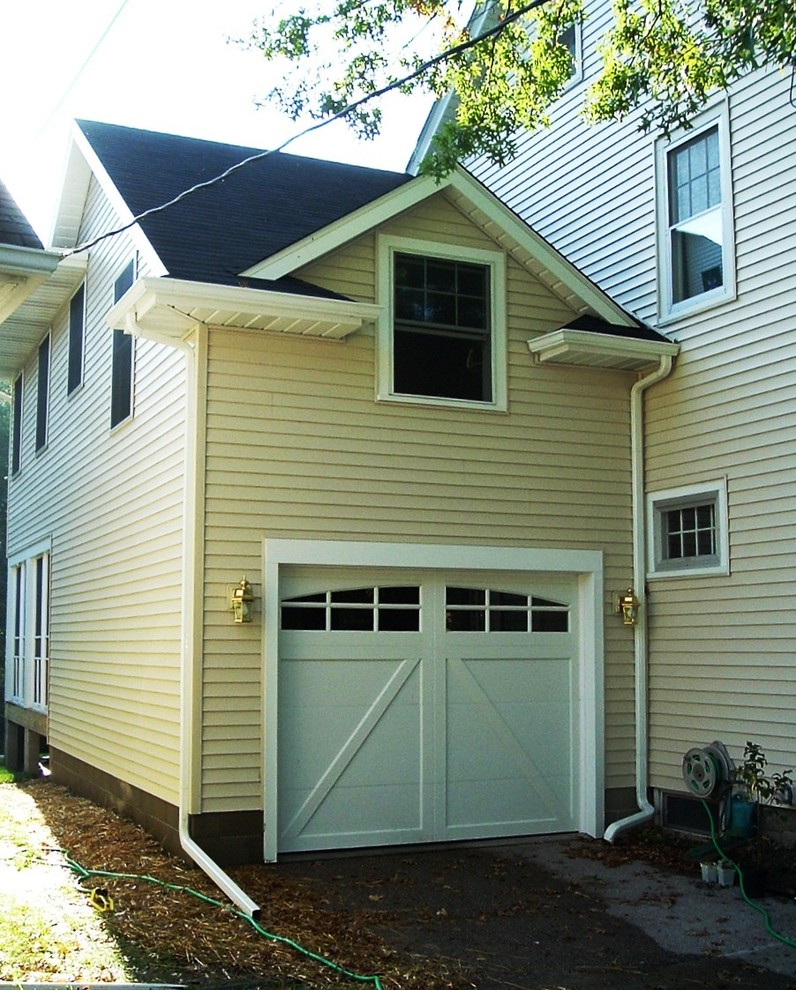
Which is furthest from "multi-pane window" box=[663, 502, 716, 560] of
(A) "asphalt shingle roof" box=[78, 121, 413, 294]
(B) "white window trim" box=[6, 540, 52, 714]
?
(B) "white window trim" box=[6, 540, 52, 714]

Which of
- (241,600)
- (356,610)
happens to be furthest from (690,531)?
(241,600)

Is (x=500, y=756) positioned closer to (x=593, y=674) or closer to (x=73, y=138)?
(x=593, y=674)

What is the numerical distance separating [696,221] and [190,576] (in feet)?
17.8

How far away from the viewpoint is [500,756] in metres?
9.90

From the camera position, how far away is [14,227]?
6562mm

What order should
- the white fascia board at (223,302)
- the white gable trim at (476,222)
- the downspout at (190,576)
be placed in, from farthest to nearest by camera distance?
the white gable trim at (476,222), the downspout at (190,576), the white fascia board at (223,302)

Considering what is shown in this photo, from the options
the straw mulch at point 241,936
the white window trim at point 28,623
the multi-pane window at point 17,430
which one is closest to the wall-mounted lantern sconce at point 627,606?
the straw mulch at point 241,936

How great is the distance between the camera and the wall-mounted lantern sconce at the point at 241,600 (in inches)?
347

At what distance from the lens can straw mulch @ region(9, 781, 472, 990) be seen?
6.23m

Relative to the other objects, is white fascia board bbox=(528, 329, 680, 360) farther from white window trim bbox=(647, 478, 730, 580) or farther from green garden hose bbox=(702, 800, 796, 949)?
green garden hose bbox=(702, 800, 796, 949)

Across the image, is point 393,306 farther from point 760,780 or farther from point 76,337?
point 76,337

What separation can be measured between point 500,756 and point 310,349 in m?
3.76

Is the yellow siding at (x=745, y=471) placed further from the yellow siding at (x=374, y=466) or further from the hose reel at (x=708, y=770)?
the yellow siding at (x=374, y=466)

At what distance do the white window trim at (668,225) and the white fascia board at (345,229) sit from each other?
2.18 m
